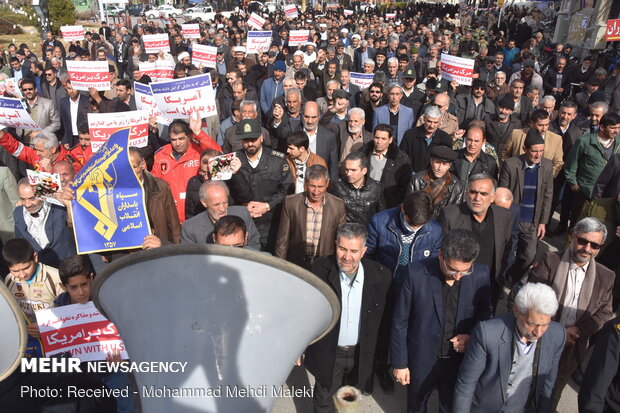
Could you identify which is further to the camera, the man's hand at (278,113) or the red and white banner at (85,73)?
the red and white banner at (85,73)

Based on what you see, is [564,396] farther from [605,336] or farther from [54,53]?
[54,53]

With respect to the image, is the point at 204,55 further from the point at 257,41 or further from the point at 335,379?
the point at 335,379

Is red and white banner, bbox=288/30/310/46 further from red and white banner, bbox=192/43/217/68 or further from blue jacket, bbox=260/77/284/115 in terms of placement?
blue jacket, bbox=260/77/284/115

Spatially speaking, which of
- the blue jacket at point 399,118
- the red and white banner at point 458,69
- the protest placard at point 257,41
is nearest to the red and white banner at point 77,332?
the blue jacket at point 399,118

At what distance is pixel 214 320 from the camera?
5.19ft

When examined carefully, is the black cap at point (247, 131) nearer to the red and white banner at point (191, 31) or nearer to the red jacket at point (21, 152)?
the red jacket at point (21, 152)

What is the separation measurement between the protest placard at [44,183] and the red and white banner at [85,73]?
458 centimetres

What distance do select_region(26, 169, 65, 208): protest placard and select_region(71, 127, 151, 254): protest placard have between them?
0.56 metres

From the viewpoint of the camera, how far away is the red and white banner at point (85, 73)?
26.0 feet

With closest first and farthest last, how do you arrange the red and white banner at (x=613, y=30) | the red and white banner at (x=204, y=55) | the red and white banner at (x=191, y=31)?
the red and white banner at (x=204, y=55) → the red and white banner at (x=613, y=30) → the red and white banner at (x=191, y=31)

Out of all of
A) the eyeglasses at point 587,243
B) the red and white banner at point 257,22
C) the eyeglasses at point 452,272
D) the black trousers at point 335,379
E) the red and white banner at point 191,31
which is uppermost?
the red and white banner at point 257,22

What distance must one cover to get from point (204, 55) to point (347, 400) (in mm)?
9311

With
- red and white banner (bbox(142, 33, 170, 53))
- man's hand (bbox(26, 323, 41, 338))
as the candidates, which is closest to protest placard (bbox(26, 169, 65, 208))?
man's hand (bbox(26, 323, 41, 338))

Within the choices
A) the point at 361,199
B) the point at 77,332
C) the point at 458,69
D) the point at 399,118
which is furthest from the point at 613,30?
the point at 77,332
